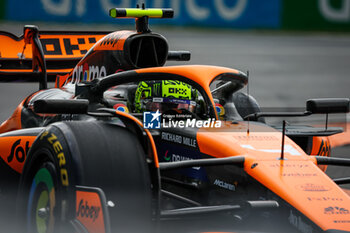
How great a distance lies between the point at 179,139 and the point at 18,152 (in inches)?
47.1

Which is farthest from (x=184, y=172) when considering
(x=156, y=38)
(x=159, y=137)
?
(x=156, y=38)

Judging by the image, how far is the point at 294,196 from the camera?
3.18 meters

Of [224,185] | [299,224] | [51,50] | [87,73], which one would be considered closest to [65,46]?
[51,50]

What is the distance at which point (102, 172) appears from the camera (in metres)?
3.15

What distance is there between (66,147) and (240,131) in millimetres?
1101

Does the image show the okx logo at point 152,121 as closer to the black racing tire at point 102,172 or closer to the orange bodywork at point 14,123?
the black racing tire at point 102,172

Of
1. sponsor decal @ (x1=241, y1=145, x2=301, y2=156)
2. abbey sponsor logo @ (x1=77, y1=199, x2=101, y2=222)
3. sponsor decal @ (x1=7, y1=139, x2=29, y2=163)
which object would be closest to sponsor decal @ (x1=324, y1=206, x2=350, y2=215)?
sponsor decal @ (x1=241, y1=145, x2=301, y2=156)

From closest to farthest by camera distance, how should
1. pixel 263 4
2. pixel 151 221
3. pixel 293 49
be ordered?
1. pixel 151 221
2. pixel 293 49
3. pixel 263 4

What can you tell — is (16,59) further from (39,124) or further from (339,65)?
(339,65)

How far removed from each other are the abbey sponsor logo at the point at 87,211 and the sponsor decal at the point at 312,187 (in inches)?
38.7

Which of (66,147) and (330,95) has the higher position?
(66,147)

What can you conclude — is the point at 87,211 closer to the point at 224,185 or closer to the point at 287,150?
the point at 224,185

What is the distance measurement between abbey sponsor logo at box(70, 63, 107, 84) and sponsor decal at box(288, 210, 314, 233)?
243 centimetres

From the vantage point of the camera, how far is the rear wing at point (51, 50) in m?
6.40
